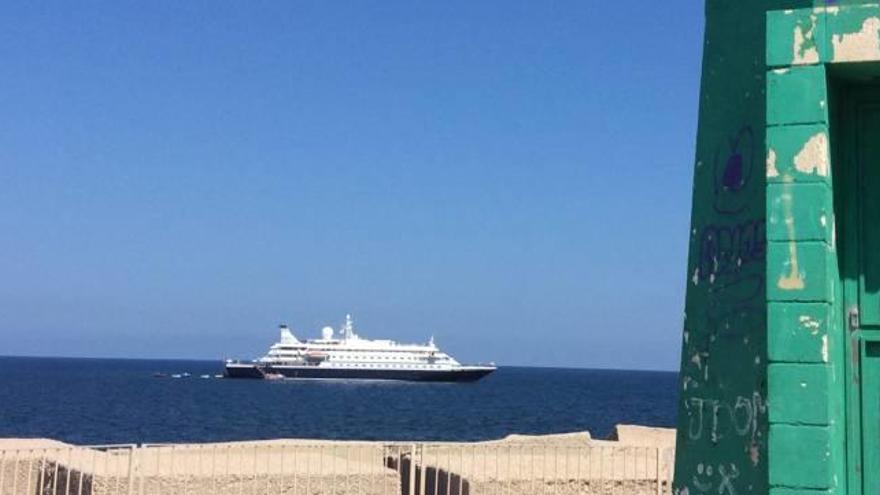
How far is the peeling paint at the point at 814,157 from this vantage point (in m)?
4.96

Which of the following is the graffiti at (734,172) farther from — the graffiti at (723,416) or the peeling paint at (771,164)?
the graffiti at (723,416)

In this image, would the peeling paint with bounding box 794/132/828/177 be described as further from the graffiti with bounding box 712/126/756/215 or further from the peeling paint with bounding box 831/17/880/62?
the graffiti with bounding box 712/126/756/215

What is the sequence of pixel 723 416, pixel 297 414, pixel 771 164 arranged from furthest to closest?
pixel 297 414 < pixel 723 416 < pixel 771 164

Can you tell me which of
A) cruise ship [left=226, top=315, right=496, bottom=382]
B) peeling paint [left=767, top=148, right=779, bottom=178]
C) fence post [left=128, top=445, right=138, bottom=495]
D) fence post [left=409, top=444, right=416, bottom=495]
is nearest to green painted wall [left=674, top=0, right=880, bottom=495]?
peeling paint [left=767, top=148, right=779, bottom=178]

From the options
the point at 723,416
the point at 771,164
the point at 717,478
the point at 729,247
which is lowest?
the point at 717,478

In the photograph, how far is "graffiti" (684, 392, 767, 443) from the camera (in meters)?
5.44

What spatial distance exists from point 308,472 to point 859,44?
949cm

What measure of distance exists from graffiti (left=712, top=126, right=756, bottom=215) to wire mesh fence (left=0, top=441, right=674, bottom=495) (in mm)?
7347

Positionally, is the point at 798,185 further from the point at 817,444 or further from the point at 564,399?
the point at 564,399

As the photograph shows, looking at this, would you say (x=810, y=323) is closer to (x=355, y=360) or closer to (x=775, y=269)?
(x=775, y=269)

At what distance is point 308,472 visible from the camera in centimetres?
1310

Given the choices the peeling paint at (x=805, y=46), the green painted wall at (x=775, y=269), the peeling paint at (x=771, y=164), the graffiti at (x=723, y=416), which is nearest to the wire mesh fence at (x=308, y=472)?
the graffiti at (x=723, y=416)

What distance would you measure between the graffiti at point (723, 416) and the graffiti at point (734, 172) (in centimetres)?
100

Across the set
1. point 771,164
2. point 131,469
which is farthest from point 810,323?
point 131,469
